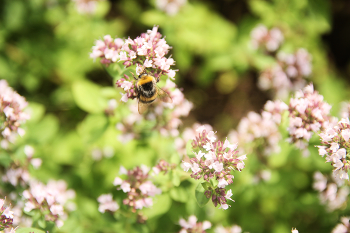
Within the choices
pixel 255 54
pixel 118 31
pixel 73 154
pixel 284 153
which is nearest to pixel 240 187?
pixel 284 153

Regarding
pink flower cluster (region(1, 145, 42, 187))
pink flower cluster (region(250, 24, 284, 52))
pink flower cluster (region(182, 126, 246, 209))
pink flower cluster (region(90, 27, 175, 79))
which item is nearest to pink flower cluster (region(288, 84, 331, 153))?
pink flower cluster (region(182, 126, 246, 209))

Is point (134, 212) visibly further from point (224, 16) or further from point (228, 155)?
point (224, 16)

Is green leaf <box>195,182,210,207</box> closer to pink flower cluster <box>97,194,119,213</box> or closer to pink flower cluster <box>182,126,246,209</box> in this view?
pink flower cluster <box>182,126,246,209</box>

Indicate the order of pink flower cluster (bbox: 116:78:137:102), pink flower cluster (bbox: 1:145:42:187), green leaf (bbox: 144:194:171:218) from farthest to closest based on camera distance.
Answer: pink flower cluster (bbox: 1:145:42:187), green leaf (bbox: 144:194:171:218), pink flower cluster (bbox: 116:78:137:102)

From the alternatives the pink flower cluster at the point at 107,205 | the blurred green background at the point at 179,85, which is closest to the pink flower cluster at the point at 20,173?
the blurred green background at the point at 179,85

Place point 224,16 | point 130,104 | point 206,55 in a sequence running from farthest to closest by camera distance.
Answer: point 224,16 → point 206,55 → point 130,104

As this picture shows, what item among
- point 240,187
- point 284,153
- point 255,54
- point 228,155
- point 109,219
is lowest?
point 109,219
